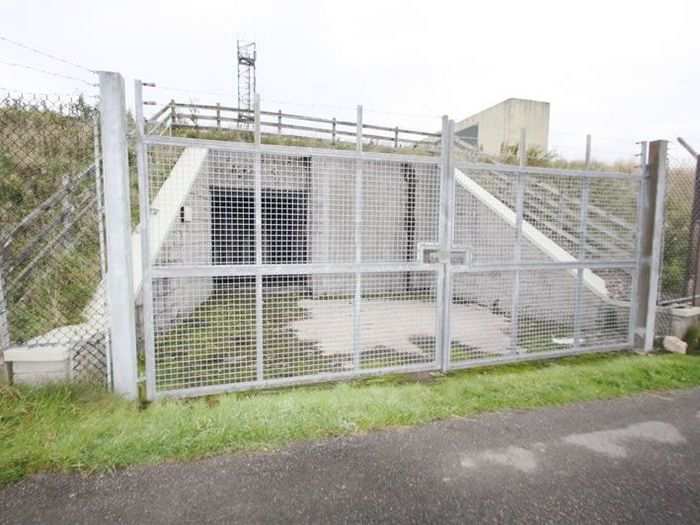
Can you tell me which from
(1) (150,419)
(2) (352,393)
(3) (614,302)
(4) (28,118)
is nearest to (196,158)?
(4) (28,118)

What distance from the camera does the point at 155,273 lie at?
3146 millimetres

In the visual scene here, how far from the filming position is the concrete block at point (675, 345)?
4770 millimetres

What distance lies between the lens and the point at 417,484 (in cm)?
228

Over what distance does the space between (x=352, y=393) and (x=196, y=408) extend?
140 cm

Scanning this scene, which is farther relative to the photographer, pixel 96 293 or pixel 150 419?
pixel 96 293

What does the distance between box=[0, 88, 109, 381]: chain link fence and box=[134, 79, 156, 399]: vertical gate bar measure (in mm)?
372

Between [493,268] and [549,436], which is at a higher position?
[493,268]

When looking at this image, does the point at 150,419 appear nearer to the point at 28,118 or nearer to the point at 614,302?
the point at 28,118

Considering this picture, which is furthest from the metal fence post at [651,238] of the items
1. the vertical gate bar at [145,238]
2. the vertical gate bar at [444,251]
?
the vertical gate bar at [145,238]

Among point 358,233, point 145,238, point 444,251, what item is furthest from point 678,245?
point 145,238

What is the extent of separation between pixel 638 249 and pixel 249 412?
5168mm

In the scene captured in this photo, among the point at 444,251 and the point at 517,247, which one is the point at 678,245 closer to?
the point at 517,247

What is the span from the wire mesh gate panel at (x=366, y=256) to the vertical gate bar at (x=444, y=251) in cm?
1

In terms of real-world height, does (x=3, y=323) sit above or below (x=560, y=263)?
below
